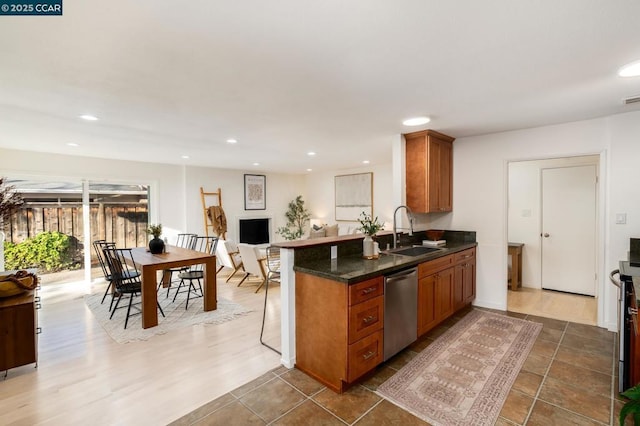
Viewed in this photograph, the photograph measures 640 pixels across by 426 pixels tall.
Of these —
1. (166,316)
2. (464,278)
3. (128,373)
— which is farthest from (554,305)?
(166,316)

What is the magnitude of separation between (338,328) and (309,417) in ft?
1.94

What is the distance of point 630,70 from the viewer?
6.76ft

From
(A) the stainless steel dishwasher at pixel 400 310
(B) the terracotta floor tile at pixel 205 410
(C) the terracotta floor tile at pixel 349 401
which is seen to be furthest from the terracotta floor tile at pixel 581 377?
(B) the terracotta floor tile at pixel 205 410

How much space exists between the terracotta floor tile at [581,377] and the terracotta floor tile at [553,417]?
0.42 m

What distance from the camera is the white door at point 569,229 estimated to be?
445cm

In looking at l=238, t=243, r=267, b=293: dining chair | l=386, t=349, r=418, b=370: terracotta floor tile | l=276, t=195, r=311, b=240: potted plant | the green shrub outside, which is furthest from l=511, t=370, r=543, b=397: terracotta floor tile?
the green shrub outside

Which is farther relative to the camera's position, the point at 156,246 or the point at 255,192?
the point at 255,192

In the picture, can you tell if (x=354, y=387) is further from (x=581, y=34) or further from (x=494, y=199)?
(x=494, y=199)

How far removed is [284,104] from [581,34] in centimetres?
207

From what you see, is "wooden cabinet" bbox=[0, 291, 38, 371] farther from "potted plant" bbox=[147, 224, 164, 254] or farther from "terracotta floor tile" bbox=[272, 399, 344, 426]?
"terracotta floor tile" bbox=[272, 399, 344, 426]

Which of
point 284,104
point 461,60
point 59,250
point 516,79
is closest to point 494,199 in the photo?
point 516,79

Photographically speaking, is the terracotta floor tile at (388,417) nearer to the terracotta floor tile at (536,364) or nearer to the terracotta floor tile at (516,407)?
the terracotta floor tile at (516,407)

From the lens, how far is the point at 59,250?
5.42 m

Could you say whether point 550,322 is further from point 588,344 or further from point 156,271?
point 156,271
